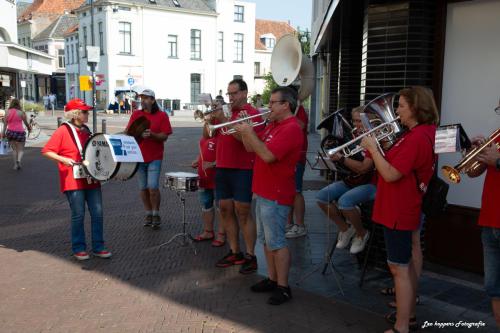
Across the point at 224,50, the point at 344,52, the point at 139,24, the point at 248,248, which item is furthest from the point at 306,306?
the point at 224,50

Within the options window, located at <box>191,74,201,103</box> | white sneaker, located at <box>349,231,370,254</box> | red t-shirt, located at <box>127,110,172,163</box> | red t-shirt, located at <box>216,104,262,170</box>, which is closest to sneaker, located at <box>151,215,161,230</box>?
red t-shirt, located at <box>127,110,172,163</box>

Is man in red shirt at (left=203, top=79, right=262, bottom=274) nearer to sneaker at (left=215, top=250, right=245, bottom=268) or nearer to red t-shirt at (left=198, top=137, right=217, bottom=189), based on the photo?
sneaker at (left=215, top=250, right=245, bottom=268)

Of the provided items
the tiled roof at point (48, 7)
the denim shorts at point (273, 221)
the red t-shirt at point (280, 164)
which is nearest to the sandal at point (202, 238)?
the denim shorts at point (273, 221)

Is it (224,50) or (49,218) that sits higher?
(224,50)

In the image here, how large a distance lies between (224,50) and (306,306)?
150 feet

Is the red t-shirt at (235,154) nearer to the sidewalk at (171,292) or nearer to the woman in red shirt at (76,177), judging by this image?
the sidewalk at (171,292)

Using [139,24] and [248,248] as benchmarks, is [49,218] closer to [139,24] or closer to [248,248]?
[248,248]

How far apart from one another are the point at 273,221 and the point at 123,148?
2034mm

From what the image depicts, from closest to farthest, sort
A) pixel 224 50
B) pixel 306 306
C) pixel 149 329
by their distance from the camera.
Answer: pixel 149 329, pixel 306 306, pixel 224 50

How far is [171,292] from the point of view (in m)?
4.80

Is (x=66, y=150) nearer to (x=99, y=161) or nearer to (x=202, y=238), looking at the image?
(x=99, y=161)

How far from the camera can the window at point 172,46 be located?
148 ft

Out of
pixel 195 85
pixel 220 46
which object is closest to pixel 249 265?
pixel 195 85

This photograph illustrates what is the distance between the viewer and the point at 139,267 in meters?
5.50
